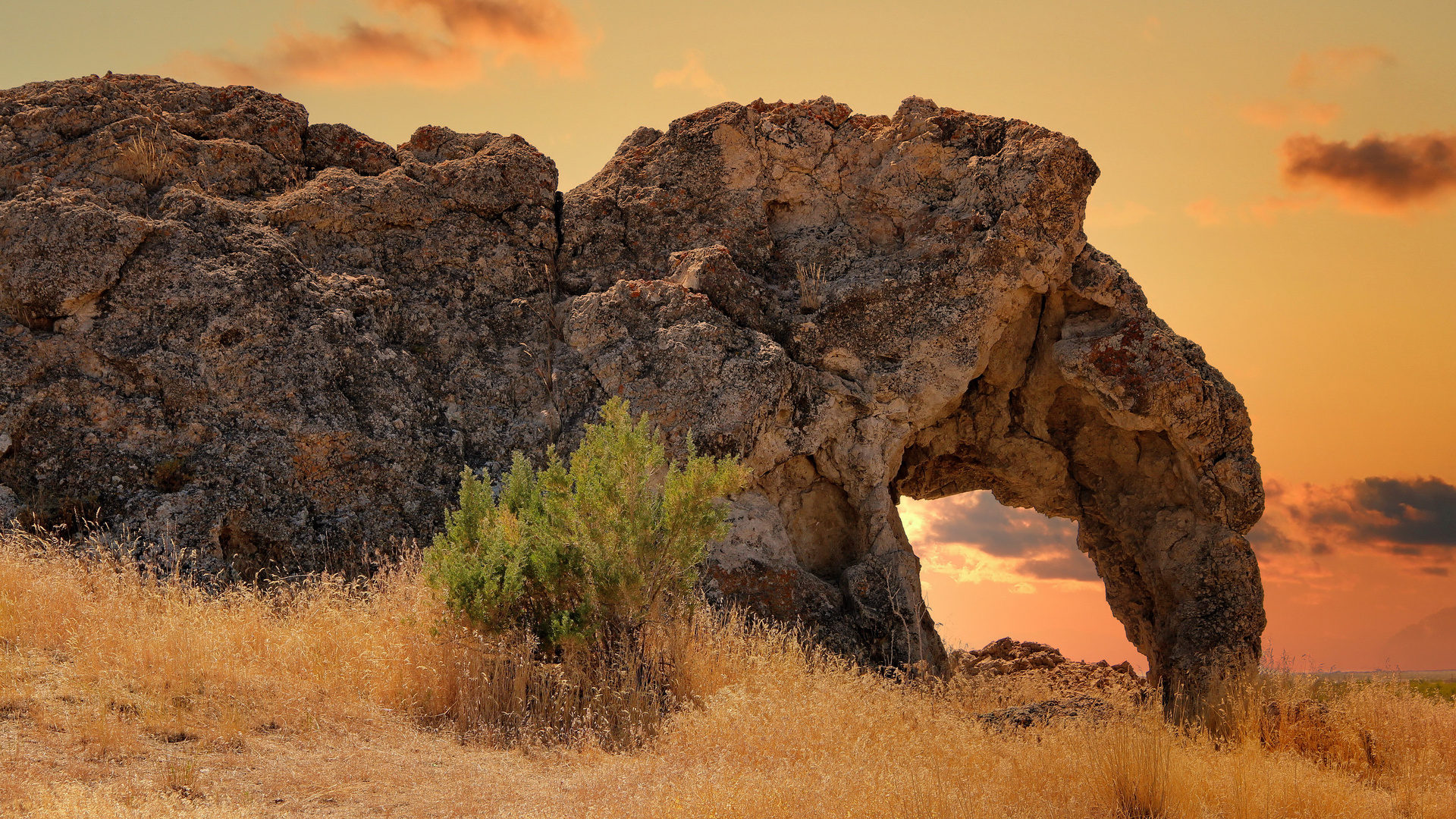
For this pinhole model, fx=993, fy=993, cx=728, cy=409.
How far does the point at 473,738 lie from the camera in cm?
671

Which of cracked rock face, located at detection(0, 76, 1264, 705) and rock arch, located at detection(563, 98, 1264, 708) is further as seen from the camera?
rock arch, located at detection(563, 98, 1264, 708)

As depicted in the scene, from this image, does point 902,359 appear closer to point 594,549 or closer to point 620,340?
point 620,340

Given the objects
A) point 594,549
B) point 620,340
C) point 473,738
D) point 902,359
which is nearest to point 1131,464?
point 902,359

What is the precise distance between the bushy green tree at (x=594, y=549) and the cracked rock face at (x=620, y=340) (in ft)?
5.71

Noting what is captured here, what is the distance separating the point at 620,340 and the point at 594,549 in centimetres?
338

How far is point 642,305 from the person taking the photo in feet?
34.4

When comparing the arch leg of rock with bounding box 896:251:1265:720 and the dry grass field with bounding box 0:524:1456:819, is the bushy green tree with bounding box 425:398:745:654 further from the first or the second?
the arch leg of rock with bounding box 896:251:1265:720

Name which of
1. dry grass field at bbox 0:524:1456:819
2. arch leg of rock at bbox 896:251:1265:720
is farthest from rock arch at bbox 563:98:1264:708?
dry grass field at bbox 0:524:1456:819

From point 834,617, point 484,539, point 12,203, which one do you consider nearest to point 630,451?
point 484,539

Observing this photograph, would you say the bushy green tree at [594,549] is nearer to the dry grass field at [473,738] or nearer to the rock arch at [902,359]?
the dry grass field at [473,738]

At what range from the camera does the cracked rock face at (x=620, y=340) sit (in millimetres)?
9367

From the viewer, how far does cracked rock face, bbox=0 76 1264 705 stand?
9.37 m

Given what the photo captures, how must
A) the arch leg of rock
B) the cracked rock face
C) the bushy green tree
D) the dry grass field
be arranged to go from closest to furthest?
1. the dry grass field
2. the bushy green tree
3. the cracked rock face
4. the arch leg of rock

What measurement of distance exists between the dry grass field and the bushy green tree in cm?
41
